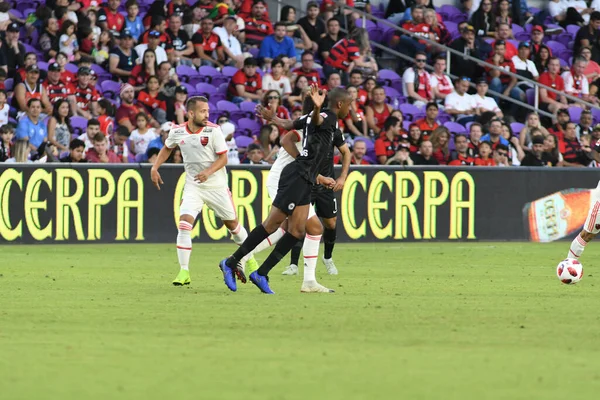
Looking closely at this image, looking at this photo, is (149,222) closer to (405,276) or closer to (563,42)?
(405,276)

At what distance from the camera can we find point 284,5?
26.4m

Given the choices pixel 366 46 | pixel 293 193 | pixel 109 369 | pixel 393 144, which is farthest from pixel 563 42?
pixel 109 369

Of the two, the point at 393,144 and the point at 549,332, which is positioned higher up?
the point at 549,332

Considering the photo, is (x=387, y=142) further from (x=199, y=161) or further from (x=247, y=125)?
(x=199, y=161)

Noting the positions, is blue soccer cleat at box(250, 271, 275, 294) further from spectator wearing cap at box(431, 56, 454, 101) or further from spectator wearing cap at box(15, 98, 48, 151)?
spectator wearing cap at box(431, 56, 454, 101)

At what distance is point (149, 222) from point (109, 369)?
13330 mm

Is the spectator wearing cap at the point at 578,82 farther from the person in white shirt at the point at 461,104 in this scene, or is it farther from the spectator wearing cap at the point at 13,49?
the spectator wearing cap at the point at 13,49

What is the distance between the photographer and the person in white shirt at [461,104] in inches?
982

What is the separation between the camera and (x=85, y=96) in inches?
Result: 849

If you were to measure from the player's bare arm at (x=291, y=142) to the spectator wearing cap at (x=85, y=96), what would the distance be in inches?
342

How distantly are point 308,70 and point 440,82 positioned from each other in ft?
10.4

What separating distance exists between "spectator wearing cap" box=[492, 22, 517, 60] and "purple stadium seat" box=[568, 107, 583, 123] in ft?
5.74

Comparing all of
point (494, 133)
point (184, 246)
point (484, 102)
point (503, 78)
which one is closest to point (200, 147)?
point (184, 246)

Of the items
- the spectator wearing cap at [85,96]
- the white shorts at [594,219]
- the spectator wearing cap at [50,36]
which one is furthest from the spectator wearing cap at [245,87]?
the white shorts at [594,219]
